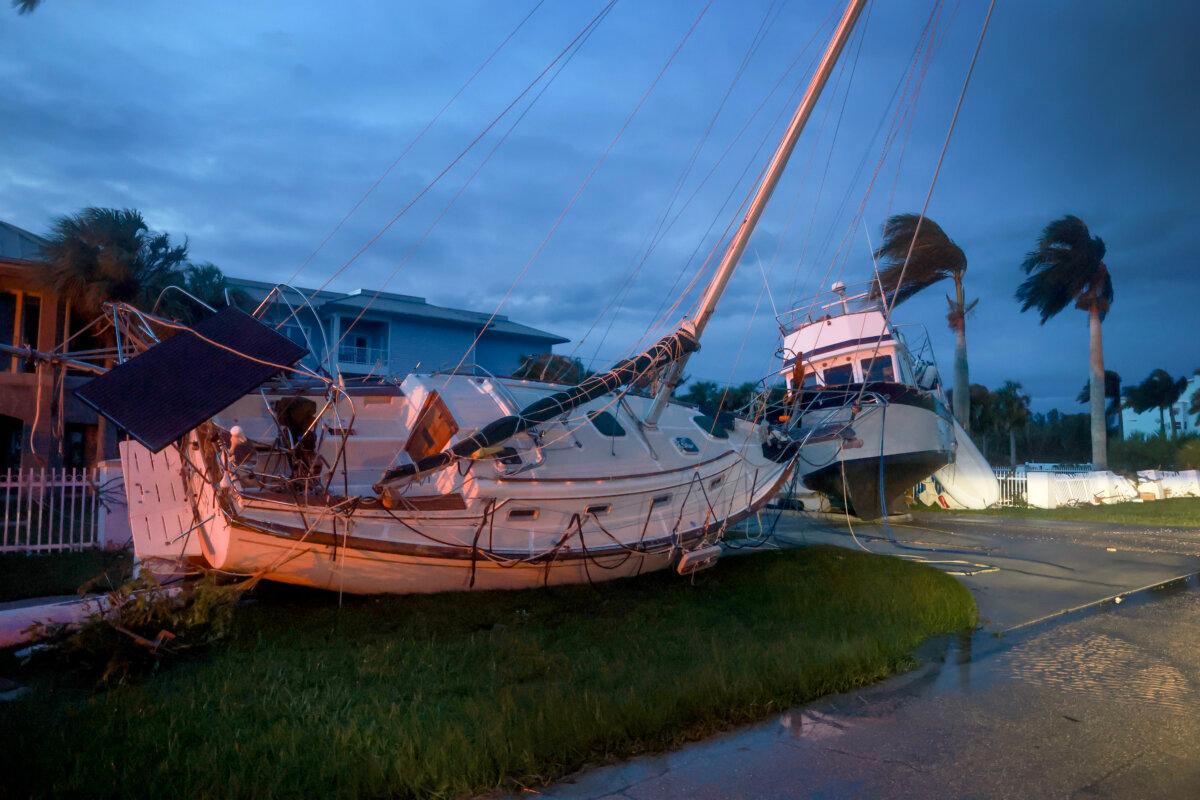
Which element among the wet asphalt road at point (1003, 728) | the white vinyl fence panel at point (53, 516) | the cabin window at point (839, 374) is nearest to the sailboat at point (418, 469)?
the wet asphalt road at point (1003, 728)

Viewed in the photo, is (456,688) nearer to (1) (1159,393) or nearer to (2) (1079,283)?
(2) (1079,283)

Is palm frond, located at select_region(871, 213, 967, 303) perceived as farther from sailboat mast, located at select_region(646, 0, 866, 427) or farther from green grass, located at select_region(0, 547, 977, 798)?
green grass, located at select_region(0, 547, 977, 798)

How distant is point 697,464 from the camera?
11234 millimetres

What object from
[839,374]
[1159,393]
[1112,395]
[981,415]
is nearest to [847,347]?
[839,374]

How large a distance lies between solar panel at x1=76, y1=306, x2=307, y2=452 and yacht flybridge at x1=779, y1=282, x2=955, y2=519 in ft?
34.8

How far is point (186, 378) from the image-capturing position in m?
7.34

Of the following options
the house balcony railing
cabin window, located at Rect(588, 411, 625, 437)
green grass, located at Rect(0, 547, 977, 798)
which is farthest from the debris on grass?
the house balcony railing

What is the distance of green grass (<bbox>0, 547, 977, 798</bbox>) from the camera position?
446cm

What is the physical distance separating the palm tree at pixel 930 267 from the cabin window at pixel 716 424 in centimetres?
1662

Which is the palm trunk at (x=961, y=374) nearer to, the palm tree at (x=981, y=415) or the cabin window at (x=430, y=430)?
the palm tree at (x=981, y=415)

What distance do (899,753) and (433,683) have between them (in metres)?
3.19

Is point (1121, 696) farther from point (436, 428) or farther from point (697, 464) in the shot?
point (436, 428)

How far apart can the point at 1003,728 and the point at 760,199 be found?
7.60 meters

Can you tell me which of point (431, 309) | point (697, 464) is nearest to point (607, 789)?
point (697, 464)
